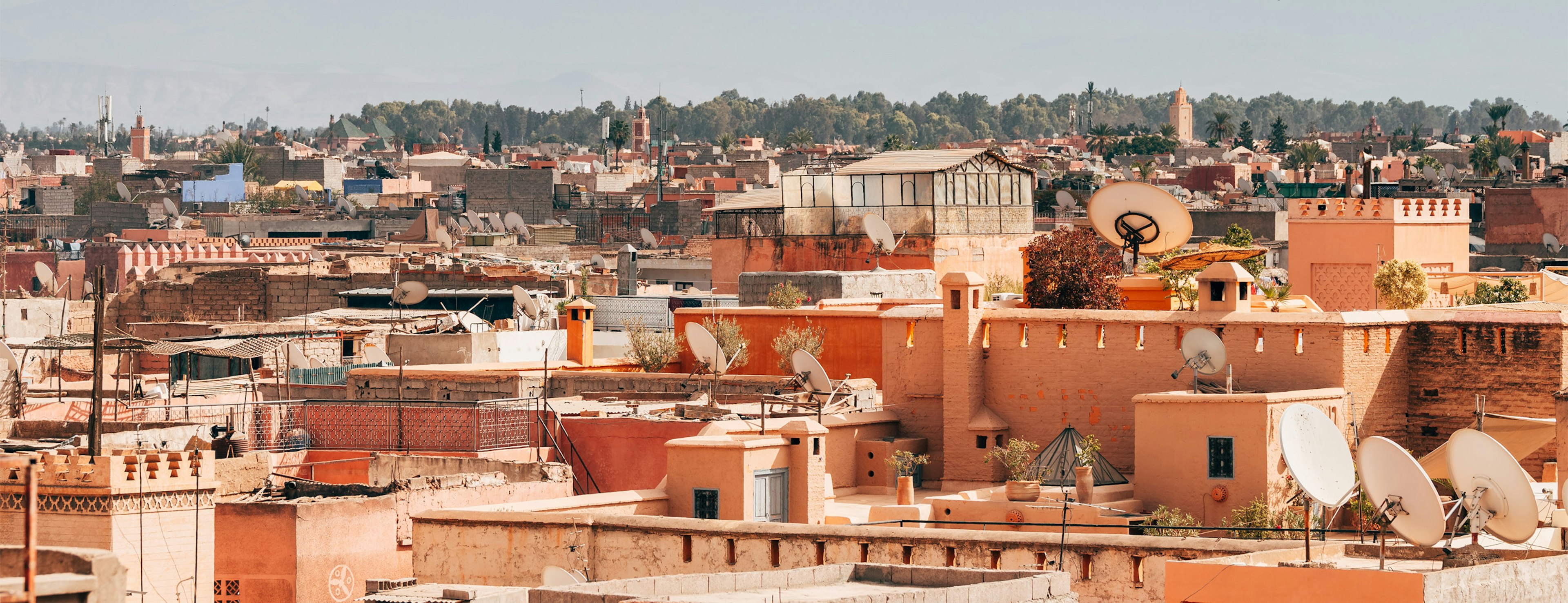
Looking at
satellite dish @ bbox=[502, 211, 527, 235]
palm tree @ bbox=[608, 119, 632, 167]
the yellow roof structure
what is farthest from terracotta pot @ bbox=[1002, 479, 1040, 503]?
palm tree @ bbox=[608, 119, 632, 167]

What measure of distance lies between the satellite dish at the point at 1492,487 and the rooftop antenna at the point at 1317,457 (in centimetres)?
98

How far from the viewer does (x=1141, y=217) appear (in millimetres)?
25109

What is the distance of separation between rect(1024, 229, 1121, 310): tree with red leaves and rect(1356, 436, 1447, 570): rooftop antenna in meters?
11.7

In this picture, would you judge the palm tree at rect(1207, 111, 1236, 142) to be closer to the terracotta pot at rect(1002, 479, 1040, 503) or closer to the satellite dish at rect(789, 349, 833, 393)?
the satellite dish at rect(789, 349, 833, 393)

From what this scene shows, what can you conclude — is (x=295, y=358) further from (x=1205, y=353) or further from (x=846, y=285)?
(x=1205, y=353)

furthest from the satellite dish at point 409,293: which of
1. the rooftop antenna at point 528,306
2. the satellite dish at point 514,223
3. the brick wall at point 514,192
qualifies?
the brick wall at point 514,192

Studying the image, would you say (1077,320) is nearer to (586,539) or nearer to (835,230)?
(586,539)

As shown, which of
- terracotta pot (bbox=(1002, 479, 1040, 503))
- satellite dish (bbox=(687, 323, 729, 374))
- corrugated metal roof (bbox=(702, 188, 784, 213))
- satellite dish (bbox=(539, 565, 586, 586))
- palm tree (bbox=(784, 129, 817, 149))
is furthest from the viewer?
palm tree (bbox=(784, 129, 817, 149))

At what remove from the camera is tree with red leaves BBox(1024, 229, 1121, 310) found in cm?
2564

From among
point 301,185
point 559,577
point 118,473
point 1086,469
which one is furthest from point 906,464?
point 301,185

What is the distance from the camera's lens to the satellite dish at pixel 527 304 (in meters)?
32.9

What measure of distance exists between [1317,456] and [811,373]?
9.10 m

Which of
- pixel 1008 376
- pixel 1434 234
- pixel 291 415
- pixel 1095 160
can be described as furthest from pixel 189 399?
pixel 1095 160

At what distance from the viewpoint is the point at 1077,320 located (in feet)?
74.6
